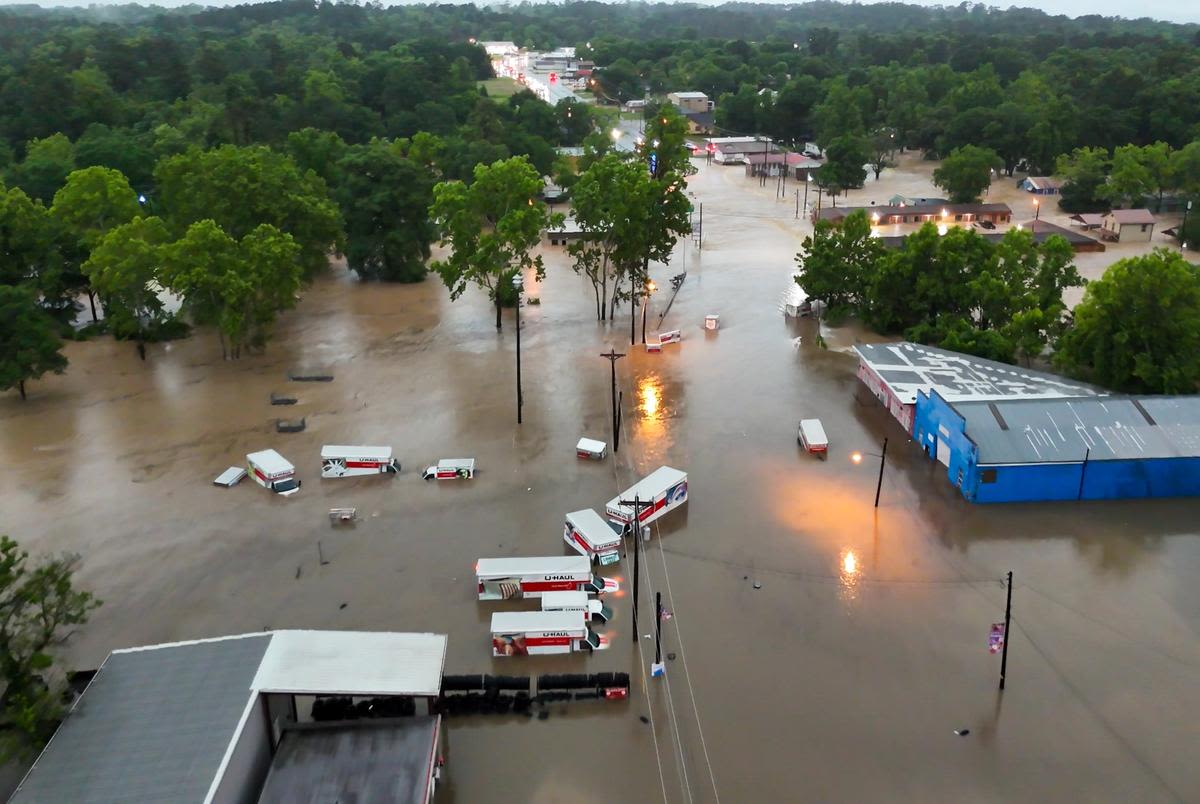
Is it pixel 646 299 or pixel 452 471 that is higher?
pixel 646 299

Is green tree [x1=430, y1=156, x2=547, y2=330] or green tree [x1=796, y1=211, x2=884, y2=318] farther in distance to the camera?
green tree [x1=796, y1=211, x2=884, y2=318]

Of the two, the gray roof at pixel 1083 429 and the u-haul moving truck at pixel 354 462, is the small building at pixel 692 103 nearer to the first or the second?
the gray roof at pixel 1083 429

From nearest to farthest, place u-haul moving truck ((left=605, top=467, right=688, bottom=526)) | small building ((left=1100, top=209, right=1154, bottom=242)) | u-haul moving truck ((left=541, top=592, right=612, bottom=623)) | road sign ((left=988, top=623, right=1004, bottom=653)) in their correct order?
1. road sign ((left=988, top=623, right=1004, bottom=653))
2. u-haul moving truck ((left=541, top=592, right=612, bottom=623))
3. u-haul moving truck ((left=605, top=467, right=688, bottom=526))
4. small building ((left=1100, top=209, right=1154, bottom=242))

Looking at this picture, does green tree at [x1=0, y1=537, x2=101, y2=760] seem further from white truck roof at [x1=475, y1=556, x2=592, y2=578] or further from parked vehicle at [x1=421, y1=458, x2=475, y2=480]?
parked vehicle at [x1=421, y1=458, x2=475, y2=480]

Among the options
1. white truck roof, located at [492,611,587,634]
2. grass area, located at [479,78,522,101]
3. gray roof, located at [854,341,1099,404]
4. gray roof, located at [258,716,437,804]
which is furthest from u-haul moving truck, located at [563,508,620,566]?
grass area, located at [479,78,522,101]

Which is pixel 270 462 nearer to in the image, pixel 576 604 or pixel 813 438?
pixel 576 604

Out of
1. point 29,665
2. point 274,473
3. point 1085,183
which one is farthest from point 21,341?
point 1085,183
